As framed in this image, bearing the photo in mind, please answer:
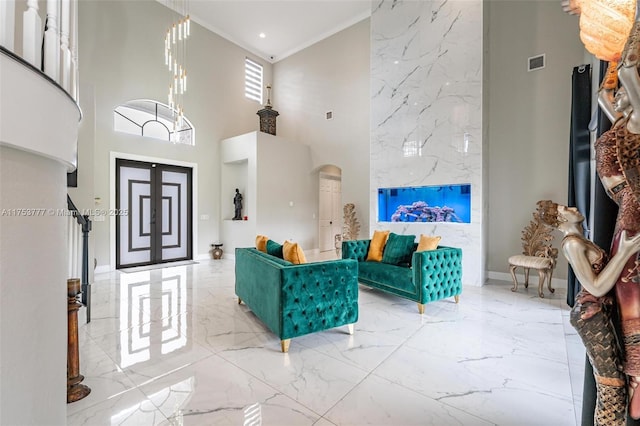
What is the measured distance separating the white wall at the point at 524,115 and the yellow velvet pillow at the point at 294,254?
4.15m

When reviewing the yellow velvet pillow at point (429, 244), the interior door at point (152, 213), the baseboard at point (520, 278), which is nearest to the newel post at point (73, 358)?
the yellow velvet pillow at point (429, 244)

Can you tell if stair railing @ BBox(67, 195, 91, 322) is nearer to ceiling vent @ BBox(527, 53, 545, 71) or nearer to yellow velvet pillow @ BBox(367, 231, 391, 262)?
yellow velvet pillow @ BBox(367, 231, 391, 262)

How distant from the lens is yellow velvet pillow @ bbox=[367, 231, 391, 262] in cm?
464

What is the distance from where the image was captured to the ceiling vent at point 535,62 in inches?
192

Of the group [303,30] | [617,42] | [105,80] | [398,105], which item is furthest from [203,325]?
[303,30]

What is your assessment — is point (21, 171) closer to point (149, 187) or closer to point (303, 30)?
point (149, 187)

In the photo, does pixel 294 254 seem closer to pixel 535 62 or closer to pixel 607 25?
pixel 607 25

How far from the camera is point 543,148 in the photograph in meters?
4.87

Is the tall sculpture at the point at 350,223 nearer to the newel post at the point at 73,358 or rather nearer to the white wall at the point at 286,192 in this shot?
the white wall at the point at 286,192

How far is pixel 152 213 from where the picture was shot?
6.77 m

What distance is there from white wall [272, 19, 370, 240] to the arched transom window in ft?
9.90

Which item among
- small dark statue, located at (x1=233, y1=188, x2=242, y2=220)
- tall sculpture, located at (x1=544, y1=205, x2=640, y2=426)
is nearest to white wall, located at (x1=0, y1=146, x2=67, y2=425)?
tall sculpture, located at (x1=544, y1=205, x2=640, y2=426)

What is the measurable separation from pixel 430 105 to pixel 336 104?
312cm

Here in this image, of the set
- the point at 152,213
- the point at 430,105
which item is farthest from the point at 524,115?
the point at 152,213
